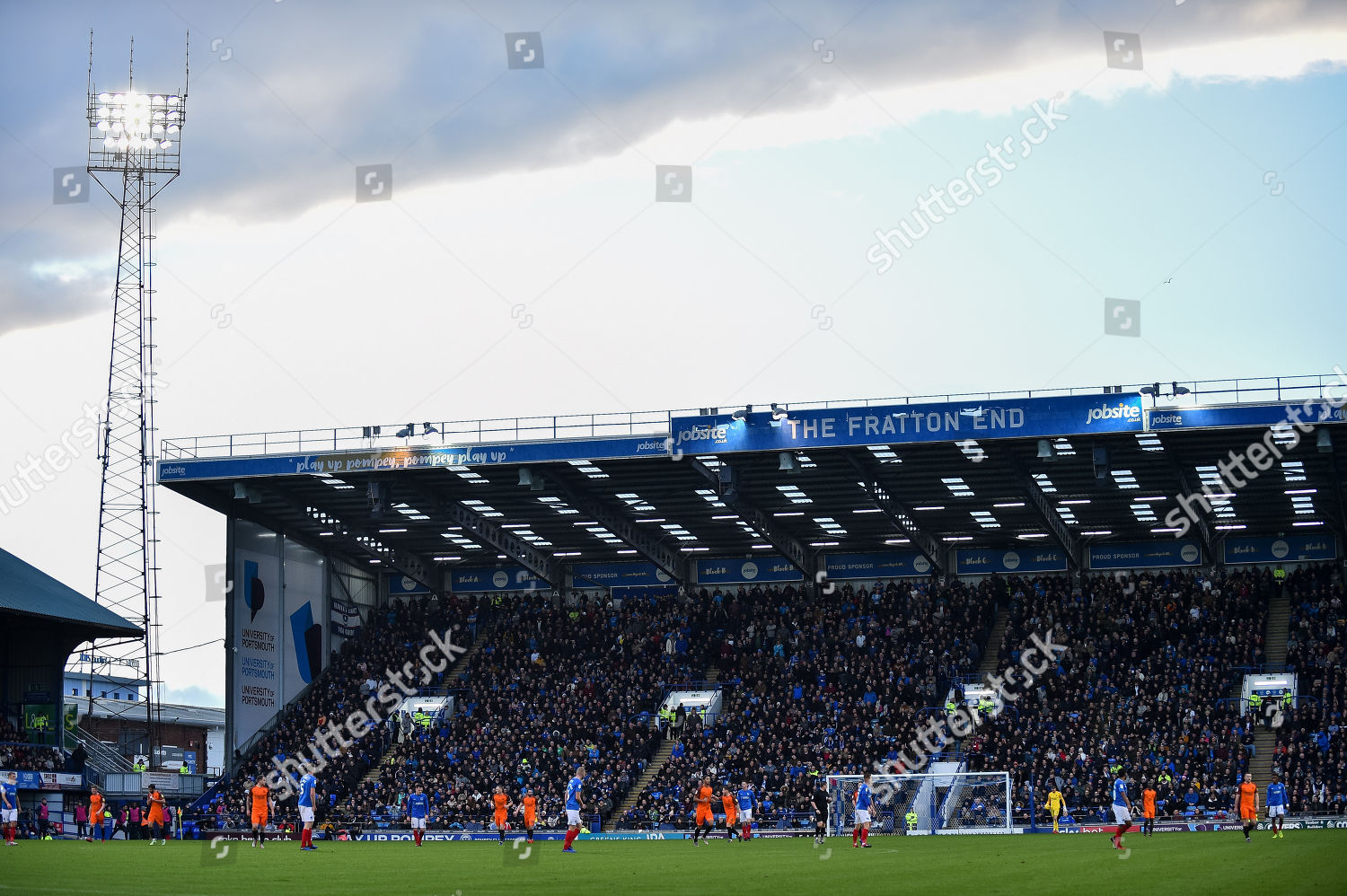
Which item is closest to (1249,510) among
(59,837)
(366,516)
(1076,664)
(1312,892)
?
(1076,664)

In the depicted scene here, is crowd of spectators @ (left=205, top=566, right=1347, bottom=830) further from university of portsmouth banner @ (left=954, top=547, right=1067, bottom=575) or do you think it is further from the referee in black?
the referee in black

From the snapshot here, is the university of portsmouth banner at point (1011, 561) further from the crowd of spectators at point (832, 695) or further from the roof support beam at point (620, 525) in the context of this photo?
the roof support beam at point (620, 525)

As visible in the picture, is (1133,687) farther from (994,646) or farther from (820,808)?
(820,808)

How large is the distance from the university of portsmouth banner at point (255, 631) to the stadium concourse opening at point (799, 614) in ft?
0.41

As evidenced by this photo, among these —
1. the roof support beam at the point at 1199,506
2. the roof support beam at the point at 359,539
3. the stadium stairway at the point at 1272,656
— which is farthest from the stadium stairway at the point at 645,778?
the roof support beam at the point at 1199,506

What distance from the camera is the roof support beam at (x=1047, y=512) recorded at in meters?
49.2

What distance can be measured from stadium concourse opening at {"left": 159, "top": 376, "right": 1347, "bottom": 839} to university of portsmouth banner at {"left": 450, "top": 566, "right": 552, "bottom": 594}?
417mm

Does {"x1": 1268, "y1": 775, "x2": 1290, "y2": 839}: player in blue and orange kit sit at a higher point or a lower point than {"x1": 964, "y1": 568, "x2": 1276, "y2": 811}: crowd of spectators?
lower

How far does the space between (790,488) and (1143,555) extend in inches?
606

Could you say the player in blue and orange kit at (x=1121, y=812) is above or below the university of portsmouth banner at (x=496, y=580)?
below

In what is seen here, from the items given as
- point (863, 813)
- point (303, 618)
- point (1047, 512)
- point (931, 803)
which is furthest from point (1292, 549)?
point (303, 618)

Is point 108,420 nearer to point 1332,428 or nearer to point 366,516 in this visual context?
point 366,516

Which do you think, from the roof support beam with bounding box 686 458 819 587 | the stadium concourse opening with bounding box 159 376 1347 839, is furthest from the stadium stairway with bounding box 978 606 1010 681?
the roof support beam with bounding box 686 458 819 587

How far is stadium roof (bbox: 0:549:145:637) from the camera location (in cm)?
5481
